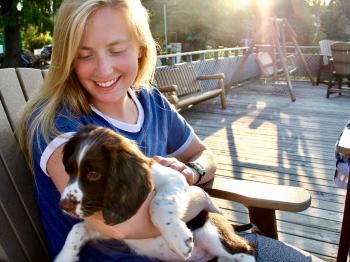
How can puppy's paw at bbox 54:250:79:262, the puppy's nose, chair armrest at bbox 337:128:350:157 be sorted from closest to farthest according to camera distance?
the puppy's nose
puppy's paw at bbox 54:250:79:262
chair armrest at bbox 337:128:350:157

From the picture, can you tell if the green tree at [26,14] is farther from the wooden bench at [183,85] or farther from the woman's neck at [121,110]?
the woman's neck at [121,110]

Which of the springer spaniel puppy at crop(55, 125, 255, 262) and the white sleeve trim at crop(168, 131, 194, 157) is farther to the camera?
the white sleeve trim at crop(168, 131, 194, 157)

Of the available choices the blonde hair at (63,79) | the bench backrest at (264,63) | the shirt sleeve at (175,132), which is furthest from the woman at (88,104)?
the bench backrest at (264,63)

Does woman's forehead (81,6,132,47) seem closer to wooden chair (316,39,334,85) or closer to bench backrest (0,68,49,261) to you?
bench backrest (0,68,49,261)

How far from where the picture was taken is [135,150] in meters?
1.63

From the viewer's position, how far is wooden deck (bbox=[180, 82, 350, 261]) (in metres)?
4.04

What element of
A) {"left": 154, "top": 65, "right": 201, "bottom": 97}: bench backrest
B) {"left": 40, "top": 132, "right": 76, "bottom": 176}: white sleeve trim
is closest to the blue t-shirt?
{"left": 40, "top": 132, "right": 76, "bottom": 176}: white sleeve trim

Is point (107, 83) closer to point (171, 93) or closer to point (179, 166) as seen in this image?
point (179, 166)

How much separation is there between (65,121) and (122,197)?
42cm

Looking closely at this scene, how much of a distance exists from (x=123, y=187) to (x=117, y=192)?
3cm

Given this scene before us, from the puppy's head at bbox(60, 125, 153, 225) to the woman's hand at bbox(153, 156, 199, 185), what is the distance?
0.99 ft

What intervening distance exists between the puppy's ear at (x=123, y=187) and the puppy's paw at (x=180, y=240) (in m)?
0.17

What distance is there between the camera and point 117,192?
152 cm

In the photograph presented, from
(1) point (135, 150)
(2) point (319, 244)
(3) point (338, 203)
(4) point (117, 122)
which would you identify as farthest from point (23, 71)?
(3) point (338, 203)
